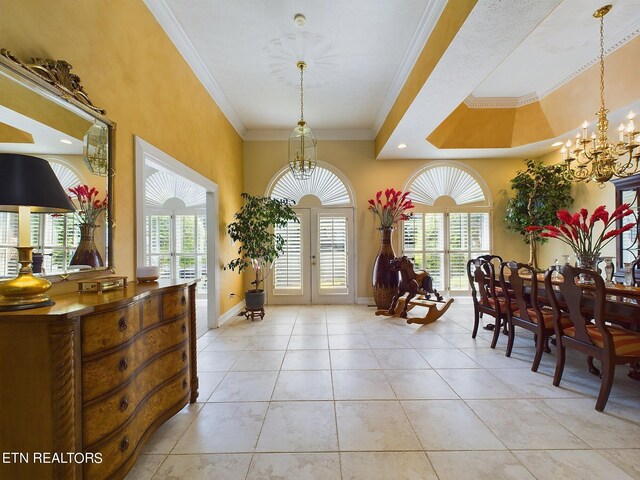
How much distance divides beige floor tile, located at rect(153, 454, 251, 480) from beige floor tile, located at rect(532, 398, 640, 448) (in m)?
2.17

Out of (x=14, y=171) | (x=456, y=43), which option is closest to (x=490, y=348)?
(x=456, y=43)

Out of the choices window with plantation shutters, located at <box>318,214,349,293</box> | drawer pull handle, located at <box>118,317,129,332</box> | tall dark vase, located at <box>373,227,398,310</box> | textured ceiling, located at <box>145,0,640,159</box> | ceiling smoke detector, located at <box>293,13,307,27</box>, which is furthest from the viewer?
window with plantation shutters, located at <box>318,214,349,293</box>

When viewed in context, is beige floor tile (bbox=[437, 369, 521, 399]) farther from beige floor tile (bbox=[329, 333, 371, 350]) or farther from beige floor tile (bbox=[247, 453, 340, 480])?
beige floor tile (bbox=[247, 453, 340, 480])

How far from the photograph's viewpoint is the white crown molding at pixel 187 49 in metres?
2.59

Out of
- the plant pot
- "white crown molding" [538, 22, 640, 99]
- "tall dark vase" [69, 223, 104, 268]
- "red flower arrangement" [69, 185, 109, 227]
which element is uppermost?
"white crown molding" [538, 22, 640, 99]

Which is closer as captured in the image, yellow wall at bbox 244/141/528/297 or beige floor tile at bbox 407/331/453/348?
beige floor tile at bbox 407/331/453/348

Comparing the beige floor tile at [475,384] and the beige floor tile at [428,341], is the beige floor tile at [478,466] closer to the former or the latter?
the beige floor tile at [475,384]

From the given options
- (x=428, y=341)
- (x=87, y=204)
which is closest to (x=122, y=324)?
(x=87, y=204)

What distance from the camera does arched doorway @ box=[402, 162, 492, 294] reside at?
5828 mm

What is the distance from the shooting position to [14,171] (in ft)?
4.09

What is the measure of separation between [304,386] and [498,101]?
5299 millimetres

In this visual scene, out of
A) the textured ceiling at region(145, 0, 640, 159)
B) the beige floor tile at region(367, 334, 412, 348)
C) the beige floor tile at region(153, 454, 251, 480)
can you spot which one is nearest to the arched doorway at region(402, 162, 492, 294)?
the textured ceiling at region(145, 0, 640, 159)

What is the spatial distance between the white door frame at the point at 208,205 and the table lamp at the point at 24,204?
95 cm

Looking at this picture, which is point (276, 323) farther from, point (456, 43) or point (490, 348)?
point (456, 43)
